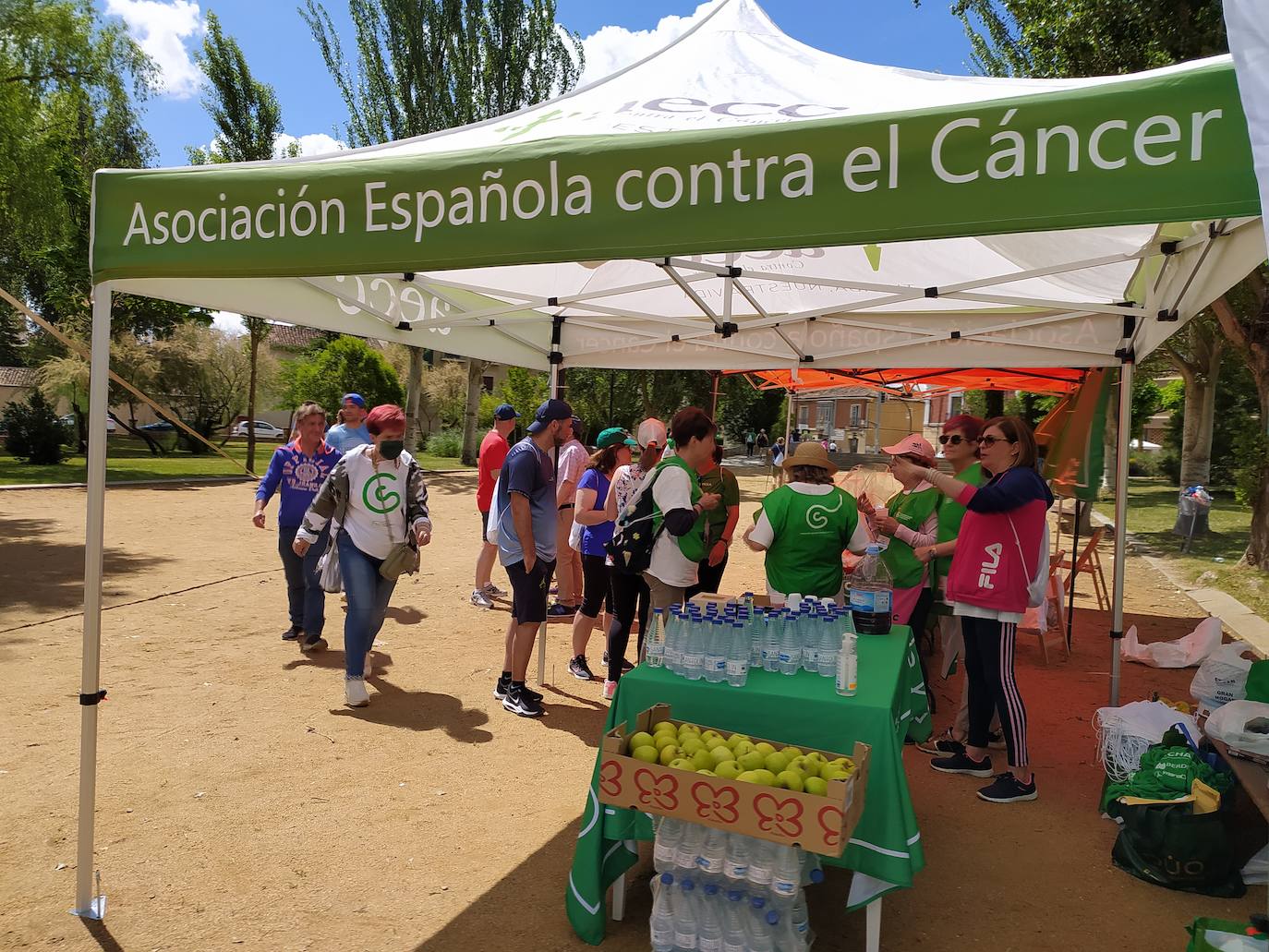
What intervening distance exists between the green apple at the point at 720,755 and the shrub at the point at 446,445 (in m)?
27.6

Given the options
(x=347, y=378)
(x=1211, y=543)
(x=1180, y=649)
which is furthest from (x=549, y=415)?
(x=347, y=378)

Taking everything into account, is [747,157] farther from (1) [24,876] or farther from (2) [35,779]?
(2) [35,779]

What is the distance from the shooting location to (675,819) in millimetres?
2674

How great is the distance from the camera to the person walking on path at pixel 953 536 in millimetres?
4738

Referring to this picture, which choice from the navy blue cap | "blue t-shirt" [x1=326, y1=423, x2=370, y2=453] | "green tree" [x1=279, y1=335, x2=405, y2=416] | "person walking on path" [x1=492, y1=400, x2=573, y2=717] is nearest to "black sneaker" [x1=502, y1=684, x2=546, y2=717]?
"person walking on path" [x1=492, y1=400, x2=573, y2=717]

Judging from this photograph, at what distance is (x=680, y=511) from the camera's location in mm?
4137

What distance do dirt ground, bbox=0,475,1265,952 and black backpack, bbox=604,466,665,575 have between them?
1097mm

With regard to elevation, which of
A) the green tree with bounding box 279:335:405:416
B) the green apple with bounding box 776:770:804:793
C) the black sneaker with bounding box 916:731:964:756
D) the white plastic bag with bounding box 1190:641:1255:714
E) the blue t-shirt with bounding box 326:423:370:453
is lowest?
the black sneaker with bounding box 916:731:964:756

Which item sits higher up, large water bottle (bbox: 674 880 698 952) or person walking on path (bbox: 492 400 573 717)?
person walking on path (bbox: 492 400 573 717)

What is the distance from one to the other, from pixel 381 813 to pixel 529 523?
1.65 meters

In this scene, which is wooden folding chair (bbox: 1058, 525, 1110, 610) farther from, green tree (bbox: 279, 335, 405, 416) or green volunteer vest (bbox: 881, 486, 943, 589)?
green tree (bbox: 279, 335, 405, 416)

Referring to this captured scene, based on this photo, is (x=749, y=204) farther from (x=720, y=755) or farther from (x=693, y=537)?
(x=693, y=537)

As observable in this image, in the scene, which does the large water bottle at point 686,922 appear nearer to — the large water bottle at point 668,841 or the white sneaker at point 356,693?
the large water bottle at point 668,841

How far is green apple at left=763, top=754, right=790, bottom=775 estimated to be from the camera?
252cm
